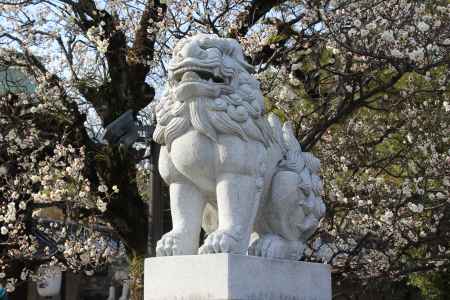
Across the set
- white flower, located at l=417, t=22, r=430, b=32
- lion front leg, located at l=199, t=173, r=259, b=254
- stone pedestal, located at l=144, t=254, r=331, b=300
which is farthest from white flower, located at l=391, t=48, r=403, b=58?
lion front leg, located at l=199, t=173, r=259, b=254

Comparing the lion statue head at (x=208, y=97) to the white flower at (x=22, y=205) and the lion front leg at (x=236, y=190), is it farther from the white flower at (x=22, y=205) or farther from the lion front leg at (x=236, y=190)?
the white flower at (x=22, y=205)

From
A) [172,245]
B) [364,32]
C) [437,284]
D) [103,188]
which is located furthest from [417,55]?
[437,284]

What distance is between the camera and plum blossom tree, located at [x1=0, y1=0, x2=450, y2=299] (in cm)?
1048

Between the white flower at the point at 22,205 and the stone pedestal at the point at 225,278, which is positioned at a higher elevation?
the white flower at the point at 22,205

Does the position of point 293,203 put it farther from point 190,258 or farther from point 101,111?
point 101,111

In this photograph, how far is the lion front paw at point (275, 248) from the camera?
18.9 feet

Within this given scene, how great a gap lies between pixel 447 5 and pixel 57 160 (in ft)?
20.7

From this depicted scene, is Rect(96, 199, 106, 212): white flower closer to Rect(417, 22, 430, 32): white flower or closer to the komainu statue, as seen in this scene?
the komainu statue

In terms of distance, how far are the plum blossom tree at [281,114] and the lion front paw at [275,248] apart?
4.05 metres

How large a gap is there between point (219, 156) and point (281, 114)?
629 cm

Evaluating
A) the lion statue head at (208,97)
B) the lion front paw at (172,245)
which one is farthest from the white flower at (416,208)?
the lion front paw at (172,245)

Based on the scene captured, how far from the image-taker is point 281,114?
38.4 feet

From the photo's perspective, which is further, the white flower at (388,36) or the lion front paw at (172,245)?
the white flower at (388,36)

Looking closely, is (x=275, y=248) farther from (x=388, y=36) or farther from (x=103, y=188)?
(x=103, y=188)
